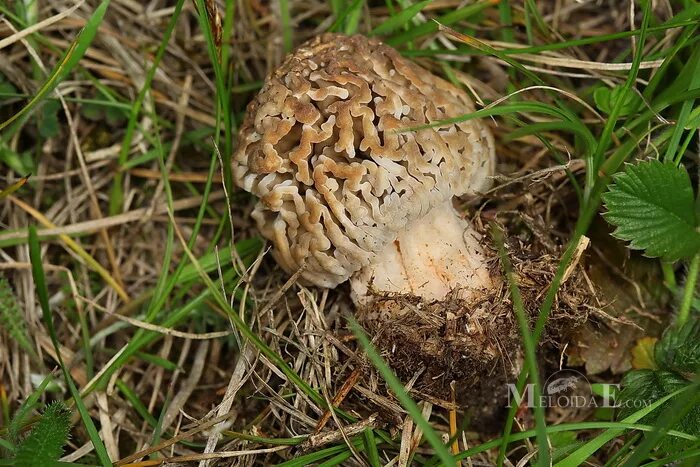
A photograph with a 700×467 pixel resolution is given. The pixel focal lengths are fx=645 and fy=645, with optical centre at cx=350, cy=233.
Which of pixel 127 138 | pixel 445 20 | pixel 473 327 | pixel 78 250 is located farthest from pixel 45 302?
pixel 445 20

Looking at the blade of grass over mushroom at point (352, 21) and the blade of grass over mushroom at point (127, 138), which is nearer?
the blade of grass over mushroom at point (127, 138)

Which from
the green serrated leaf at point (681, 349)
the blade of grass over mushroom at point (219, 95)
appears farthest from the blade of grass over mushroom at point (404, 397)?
the blade of grass over mushroom at point (219, 95)

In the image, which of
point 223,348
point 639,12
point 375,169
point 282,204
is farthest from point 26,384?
point 639,12

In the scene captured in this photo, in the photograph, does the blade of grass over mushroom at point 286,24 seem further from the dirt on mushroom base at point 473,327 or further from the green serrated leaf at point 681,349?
the green serrated leaf at point 681,349

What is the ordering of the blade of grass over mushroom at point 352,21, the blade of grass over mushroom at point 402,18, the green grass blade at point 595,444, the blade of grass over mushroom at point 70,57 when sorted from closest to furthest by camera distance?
1. the green grass blade at point 595,444
2. the blade of grass over mushroom at point 70,57
3. the blade of grass over mushroom at point 402,18
4. the blade of grass over mushroom at point 352,21

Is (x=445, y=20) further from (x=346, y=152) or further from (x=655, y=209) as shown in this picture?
(x=655, y=209)
